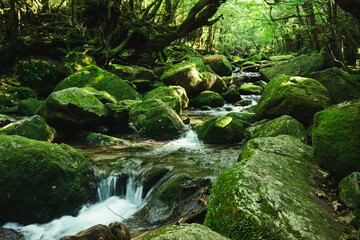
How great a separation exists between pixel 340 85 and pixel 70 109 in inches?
318

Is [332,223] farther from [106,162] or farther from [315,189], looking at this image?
[106,162]

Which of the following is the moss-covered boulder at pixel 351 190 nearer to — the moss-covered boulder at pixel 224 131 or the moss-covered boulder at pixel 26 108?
the moss-covered boulder at pixel 224 131

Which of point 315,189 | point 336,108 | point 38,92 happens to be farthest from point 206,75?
point 315,189

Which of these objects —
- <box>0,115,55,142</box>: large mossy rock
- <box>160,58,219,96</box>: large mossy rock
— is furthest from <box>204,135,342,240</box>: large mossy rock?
<box>160,58,219,96</box>: large mossy rock

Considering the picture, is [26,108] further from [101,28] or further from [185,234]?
[185,234]

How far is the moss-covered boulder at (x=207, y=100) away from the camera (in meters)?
12.8

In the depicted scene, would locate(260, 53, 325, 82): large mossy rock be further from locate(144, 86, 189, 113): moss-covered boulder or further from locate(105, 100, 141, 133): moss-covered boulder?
locate(105, 100, 141, 133): moss-covered boulder

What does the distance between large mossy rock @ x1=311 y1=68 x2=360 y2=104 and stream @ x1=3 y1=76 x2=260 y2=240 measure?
11.0 feet

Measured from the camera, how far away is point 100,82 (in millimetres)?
10484

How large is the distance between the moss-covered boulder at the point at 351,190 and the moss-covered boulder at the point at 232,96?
11185 millimetres

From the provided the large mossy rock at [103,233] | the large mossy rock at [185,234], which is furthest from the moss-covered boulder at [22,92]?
the large mossy rock at [185,234]

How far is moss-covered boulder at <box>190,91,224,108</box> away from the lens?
12828mm

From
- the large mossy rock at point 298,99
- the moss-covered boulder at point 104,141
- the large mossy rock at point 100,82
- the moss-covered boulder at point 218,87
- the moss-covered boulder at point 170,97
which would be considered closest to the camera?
the large mossy rock at point 298,99

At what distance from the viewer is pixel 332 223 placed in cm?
226
